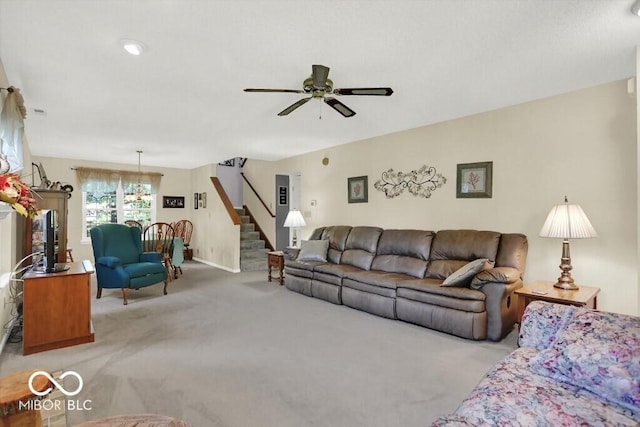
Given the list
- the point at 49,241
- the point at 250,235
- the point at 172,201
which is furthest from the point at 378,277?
the point at 172,201

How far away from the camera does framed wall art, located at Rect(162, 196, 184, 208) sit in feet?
27.8

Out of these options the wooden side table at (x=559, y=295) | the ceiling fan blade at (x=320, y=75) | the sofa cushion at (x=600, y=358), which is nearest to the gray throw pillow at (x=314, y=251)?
the wooden side table at (x=559, y=295)

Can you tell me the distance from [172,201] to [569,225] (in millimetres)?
8295

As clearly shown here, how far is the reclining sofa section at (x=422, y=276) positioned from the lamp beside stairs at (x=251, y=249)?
185 cm

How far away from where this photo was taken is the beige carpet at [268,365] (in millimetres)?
2025

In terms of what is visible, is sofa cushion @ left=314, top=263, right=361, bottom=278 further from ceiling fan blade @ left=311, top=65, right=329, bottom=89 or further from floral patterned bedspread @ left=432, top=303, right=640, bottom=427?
floral patterned bedspread @ left=432, top=303, right=640, bottom=427

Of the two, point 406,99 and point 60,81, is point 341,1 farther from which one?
point 60,81

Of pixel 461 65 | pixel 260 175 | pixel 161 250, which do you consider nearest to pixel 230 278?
pixel 161 250

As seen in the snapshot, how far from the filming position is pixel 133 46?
2375 mm

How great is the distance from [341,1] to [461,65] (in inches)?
51.6

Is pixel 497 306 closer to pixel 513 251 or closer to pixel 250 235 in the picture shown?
pixel 513 251

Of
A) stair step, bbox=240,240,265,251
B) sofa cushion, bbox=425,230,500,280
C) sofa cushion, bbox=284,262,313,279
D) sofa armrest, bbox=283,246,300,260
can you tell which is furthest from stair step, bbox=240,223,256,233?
sofa cushion, bbox=425,230,500,280

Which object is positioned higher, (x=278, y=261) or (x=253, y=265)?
(x=278, y=261)

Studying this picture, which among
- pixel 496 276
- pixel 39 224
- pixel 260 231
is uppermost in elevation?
pixel 39 224
